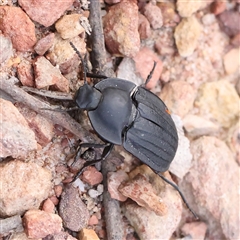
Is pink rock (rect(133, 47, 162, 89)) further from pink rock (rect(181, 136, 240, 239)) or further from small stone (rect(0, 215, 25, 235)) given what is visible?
small stone (rect(0, 215, 25, 235))

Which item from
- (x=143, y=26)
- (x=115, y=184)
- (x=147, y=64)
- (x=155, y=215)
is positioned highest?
(x=143, y=26)

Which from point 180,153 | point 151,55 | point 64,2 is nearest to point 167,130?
point 180,153

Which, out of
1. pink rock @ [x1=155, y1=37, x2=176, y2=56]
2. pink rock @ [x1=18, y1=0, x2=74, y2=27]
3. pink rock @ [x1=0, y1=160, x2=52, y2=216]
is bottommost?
pink rock @ [x1=0, y1=160, x2=52, y2=216]

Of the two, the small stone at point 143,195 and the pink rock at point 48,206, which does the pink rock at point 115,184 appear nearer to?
the small stone at point 143,195

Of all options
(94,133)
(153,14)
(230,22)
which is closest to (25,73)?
(94,133)

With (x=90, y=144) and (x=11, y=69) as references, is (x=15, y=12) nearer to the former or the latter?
(x=11, y=69)

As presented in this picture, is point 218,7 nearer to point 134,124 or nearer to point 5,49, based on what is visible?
point 134,124

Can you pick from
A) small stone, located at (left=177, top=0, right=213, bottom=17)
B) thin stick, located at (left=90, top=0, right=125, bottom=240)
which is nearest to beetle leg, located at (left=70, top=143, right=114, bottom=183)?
thin stick, located at (left=90, top=0, right=125, bottom=240)
